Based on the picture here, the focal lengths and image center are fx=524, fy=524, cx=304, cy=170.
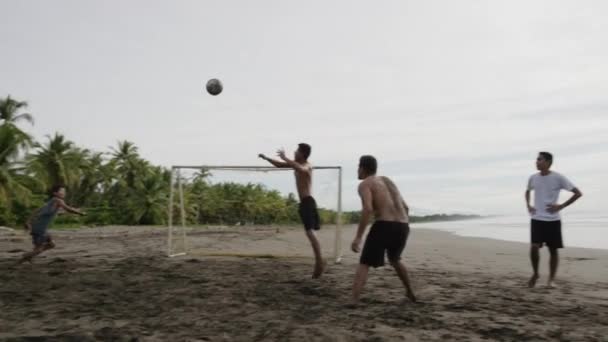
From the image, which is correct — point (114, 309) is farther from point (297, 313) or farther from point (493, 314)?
point (493, 314)

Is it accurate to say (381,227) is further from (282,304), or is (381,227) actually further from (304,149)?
(304,149)

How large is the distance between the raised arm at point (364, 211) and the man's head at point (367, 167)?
0.15 metres

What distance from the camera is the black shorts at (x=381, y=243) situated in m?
5.14

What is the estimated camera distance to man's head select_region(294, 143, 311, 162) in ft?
22.9

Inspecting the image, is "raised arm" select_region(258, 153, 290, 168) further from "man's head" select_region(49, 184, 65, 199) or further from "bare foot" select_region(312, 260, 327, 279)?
"man's head" select_region(49, 184, 65, 199)

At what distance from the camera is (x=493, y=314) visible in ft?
15.5

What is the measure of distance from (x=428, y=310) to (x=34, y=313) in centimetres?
357

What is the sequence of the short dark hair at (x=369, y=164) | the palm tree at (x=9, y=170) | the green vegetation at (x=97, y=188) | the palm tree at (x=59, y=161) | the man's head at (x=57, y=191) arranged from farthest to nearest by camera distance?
the palm tree at (x=59, y=161)
the palm tree at (x=9, y=170)
the green vegetation at (x=97, y=188)
the man's head at (x=57, y=191)
the short dark hair at (x=369, y=164)

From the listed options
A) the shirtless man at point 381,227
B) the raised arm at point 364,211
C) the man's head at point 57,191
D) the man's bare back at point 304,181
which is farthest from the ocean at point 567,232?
the man's head at point 57,191

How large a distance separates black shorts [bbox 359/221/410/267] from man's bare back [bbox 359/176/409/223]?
7 centimetres

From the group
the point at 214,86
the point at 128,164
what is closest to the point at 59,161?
the point at 128,164

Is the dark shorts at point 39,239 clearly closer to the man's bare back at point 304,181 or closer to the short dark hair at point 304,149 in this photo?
the man's bare back at point 304,181

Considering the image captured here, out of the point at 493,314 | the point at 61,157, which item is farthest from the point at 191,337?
the point at 61,157

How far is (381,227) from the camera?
5.18 meters
